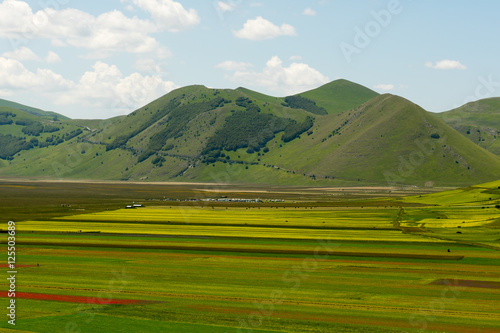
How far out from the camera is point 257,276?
5650cm

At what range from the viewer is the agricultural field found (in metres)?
40.4

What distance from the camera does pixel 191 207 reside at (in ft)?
518

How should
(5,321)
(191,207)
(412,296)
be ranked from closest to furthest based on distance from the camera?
(5,321) → (412,296) → (191,207)

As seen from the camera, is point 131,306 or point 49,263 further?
point 49,263

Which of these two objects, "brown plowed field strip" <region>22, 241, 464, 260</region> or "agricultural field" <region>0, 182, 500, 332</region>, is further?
"brown plowed field strip" <region>22, 241, 464, 260</region>

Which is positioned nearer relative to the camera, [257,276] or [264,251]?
[257,276]

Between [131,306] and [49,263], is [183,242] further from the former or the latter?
[131,306]

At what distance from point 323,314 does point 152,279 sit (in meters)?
21.0

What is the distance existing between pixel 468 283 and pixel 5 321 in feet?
143

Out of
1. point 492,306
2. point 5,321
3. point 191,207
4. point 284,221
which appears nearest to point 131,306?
point 5,321

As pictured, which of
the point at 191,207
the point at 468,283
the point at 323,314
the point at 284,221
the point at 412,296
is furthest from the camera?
the point at 191,207

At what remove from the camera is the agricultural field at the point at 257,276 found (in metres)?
40.4

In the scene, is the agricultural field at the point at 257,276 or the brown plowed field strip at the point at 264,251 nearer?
the agricultural field at the point at 257,276

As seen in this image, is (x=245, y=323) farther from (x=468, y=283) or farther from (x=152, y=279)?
(x=468, y=283)
